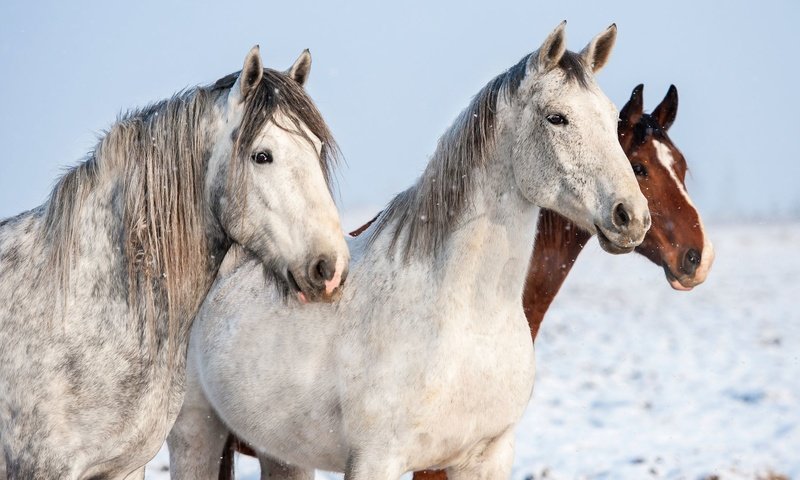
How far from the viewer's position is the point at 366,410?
3578 mm

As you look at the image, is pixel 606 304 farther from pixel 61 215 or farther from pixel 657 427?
pixel 61 215

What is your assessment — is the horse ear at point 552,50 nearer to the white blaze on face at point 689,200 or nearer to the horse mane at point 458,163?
the horse mane at point 458,163

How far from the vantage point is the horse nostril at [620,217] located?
11.1ft

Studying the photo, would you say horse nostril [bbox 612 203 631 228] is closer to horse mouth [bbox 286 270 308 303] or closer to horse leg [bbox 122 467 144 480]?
horse mouth [bbox 286 270 308 303]

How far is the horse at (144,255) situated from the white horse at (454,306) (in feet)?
1.74

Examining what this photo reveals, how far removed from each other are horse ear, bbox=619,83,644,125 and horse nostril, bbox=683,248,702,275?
2.71 feet

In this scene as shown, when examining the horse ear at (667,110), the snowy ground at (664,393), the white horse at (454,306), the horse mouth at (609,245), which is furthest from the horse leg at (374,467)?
the horse ear at (667,110)

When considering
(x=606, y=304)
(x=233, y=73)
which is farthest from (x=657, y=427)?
(x=606, y=304)

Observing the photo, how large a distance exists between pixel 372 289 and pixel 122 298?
1.08 meters

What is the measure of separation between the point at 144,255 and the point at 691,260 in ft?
9.79

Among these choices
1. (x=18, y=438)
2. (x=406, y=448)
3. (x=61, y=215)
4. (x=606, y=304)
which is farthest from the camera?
(x=606, y=304)

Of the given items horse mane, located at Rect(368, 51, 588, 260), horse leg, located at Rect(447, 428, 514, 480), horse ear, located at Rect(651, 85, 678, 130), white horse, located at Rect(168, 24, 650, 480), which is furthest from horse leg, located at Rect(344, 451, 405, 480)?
horse ear, located at Rect(651, 85, 678, 130)

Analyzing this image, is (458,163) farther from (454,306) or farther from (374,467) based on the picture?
(374,467)

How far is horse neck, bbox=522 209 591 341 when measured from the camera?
4855mm
